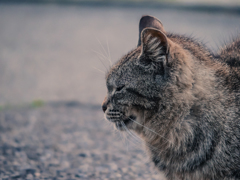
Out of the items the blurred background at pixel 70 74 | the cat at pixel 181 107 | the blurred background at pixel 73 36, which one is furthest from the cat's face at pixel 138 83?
the blurred background at pixel 73 36

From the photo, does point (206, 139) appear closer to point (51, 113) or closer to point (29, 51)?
point (51, 113)

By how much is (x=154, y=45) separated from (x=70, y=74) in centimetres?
412

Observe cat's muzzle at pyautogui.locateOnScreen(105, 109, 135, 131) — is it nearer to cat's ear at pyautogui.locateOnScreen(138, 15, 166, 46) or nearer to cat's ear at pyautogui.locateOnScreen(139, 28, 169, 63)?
cat's ear at pyautogui.locateOnScreen(139, 28, 169, 63)

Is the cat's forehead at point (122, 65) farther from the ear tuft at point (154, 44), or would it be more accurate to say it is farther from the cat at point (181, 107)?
the ear tuft at point (154, 44)

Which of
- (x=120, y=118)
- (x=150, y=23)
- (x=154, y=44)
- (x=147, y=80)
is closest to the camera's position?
(x=154, y=44)

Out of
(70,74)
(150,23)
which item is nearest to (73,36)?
(70,74)

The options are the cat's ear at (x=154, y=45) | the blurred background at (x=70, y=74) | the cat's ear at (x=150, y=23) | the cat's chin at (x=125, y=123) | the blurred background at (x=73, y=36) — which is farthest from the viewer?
the blurred background at (x=73, y=36)

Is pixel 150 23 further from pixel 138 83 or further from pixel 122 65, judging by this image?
pixel 138 83

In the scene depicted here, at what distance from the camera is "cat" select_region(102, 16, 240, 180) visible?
6.57 feet

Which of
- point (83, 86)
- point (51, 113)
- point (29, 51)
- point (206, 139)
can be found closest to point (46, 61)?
point (29, 51)

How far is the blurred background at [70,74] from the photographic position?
2916 mm

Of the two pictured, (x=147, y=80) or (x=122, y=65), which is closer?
(x=147, y=80)

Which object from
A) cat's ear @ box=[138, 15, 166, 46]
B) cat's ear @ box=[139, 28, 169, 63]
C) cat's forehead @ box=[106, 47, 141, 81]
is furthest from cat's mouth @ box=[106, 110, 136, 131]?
cat's ear @ box=[138, 15, 166, 46]

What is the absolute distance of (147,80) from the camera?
2102 mm
